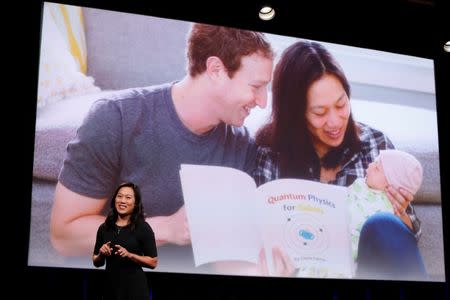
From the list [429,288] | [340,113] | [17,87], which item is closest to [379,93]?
[340,113]

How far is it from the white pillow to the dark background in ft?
0.25

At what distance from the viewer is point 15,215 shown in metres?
3.94

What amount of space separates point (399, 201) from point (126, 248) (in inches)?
105

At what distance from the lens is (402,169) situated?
4.78 m

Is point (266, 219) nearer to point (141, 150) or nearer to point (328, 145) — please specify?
point (328, 145)

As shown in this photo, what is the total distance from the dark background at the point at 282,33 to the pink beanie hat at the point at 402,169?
343 millimetres

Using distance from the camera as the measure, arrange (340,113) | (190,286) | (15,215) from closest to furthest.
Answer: (15,215) < (190,286) < (340,113)

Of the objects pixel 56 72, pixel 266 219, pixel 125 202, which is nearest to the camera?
pixel 125 202

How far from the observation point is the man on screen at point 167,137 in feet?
12.9

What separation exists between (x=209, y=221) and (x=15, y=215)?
1.20 metres

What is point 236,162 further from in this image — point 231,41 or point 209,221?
point 231,41

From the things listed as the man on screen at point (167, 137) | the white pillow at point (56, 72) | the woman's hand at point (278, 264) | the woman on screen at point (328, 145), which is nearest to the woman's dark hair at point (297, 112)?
the woman on screen at point (328, 145)

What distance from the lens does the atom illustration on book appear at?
4320 mm

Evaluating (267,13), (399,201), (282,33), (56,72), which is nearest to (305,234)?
(399,201)
